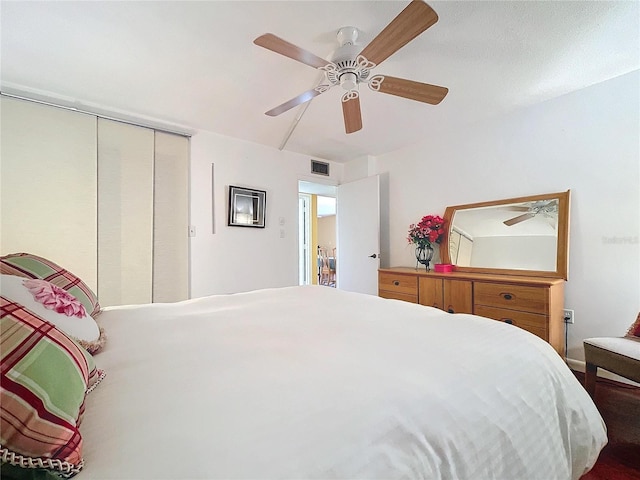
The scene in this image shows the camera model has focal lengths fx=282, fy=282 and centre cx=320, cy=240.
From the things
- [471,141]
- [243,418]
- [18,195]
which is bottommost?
[243,418]

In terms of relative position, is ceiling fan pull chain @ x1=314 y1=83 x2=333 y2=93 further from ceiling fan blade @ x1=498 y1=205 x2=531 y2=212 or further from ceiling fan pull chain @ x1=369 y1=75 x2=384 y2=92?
ceiling fan blade @ x1=498 y1=205 x2=531 y2=212

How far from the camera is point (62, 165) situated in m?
2.33

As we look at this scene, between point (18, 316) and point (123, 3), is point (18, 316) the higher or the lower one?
the lower one

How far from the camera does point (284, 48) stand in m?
1.45

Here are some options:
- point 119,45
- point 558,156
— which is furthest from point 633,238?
point 119,45

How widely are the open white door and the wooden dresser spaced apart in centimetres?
85

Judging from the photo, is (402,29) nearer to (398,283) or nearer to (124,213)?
(398,283)

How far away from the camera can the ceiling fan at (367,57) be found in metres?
1.30

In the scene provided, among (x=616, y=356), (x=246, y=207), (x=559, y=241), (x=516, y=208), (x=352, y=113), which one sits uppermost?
(x=352, y=113)

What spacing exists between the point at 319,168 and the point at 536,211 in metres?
2.61

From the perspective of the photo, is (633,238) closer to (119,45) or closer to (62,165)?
(119,45)

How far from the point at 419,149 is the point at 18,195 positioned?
3843 mm

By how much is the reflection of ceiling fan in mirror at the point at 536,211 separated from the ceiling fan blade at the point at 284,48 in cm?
221

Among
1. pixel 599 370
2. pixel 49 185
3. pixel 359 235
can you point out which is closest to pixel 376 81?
pixel 359 235
